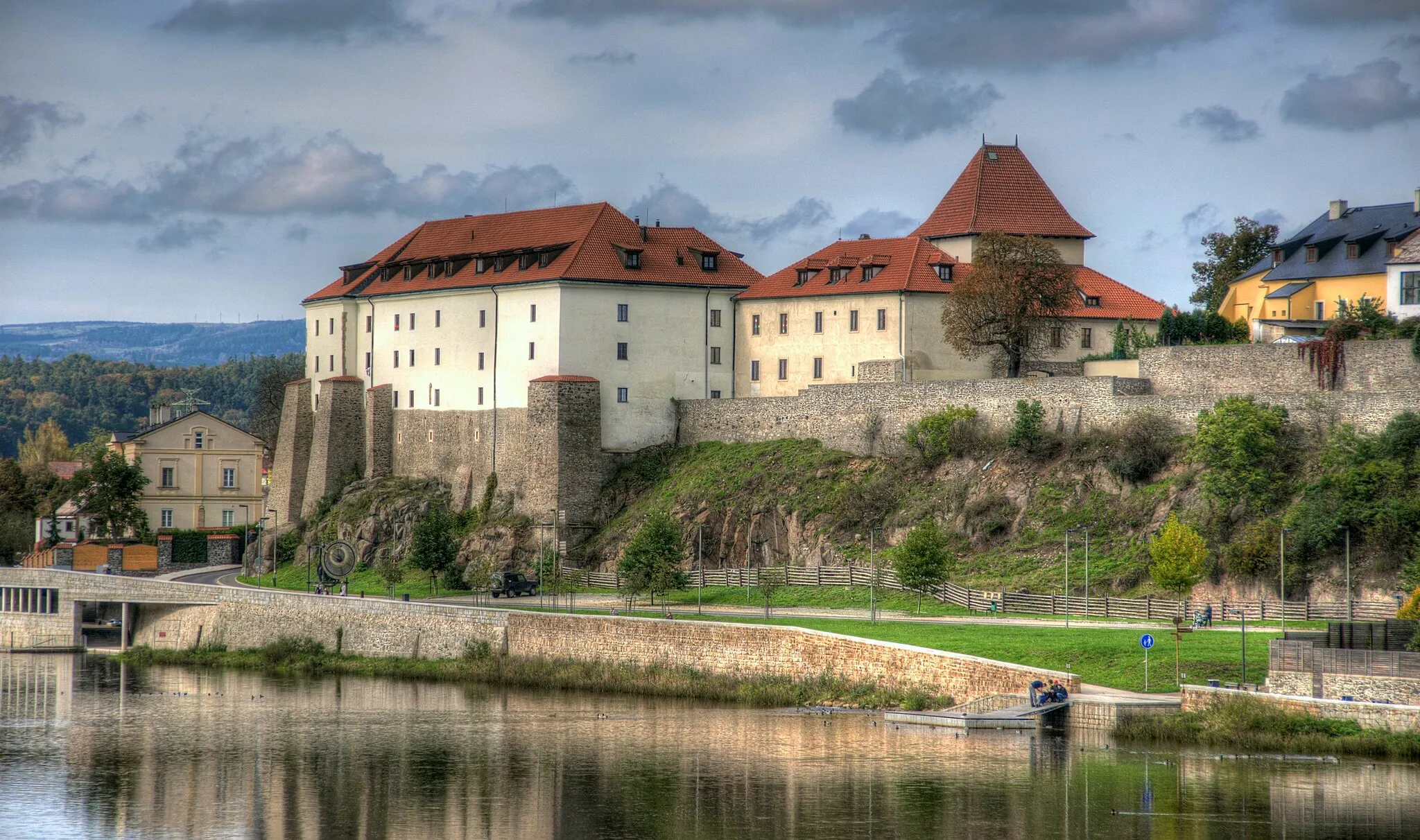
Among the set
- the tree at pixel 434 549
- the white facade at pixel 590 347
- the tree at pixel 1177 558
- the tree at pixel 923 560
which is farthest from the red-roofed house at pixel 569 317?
the tree at pixel 1177 558

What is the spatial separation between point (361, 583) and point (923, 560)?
89.7ft

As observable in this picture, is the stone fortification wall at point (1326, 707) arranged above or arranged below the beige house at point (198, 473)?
below

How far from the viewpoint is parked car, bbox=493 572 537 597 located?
68.7 meters

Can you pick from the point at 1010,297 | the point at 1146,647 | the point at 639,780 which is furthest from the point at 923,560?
the point at 639,780

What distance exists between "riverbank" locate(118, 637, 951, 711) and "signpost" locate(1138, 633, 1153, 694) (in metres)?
4.85

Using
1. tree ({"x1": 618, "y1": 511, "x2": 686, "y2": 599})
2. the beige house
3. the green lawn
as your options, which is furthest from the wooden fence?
the beige house

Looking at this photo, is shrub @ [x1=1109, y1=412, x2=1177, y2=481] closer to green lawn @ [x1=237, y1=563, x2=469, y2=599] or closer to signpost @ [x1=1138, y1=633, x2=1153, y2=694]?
signpost @ [x1=1138, y1=633, x2=1153, y2=694]

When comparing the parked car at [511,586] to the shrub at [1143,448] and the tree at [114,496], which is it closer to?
the shrub at [1143,448]

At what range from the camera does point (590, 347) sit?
7538 cm

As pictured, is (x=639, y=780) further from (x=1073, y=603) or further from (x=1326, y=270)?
(x=1326, y=270)

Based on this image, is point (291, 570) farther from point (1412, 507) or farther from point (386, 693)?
point (1412, 507)

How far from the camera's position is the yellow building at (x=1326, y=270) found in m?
67.1

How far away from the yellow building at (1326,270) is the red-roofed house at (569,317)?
68.4 feet

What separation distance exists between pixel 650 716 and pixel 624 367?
2803cm
